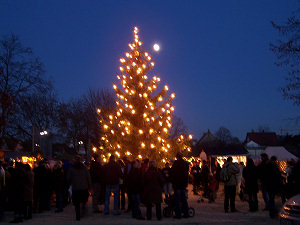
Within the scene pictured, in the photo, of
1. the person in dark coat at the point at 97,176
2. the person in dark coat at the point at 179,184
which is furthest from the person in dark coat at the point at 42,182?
the person in dark coat at the point at 179,184

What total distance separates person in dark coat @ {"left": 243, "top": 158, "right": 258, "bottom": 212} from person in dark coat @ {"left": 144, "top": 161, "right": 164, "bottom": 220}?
3.53m

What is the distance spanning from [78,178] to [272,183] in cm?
595

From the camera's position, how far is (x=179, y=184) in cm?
1135

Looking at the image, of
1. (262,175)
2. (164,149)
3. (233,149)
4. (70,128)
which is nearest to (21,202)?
(262,175)

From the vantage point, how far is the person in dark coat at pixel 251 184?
1270 centimetres

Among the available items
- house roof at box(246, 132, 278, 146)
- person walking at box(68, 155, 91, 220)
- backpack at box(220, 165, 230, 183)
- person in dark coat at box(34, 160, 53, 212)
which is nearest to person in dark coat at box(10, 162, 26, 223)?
person walking at box(68, 155, 91, 220)

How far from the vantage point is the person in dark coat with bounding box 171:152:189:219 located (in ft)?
37.0

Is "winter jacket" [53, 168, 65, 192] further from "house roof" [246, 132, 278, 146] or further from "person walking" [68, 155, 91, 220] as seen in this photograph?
"house roof" [246, 132, 278, 146]

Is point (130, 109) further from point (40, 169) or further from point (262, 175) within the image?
point (262, 175)

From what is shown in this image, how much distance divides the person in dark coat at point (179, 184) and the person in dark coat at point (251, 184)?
2.63 metres

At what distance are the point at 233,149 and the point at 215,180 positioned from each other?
22145 mm

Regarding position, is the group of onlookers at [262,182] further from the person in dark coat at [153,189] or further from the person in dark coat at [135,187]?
the person in dark coat at [135,187]

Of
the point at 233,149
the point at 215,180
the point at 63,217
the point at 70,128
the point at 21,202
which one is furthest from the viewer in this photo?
the point at 70,128

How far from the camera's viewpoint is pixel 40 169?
13.0m
